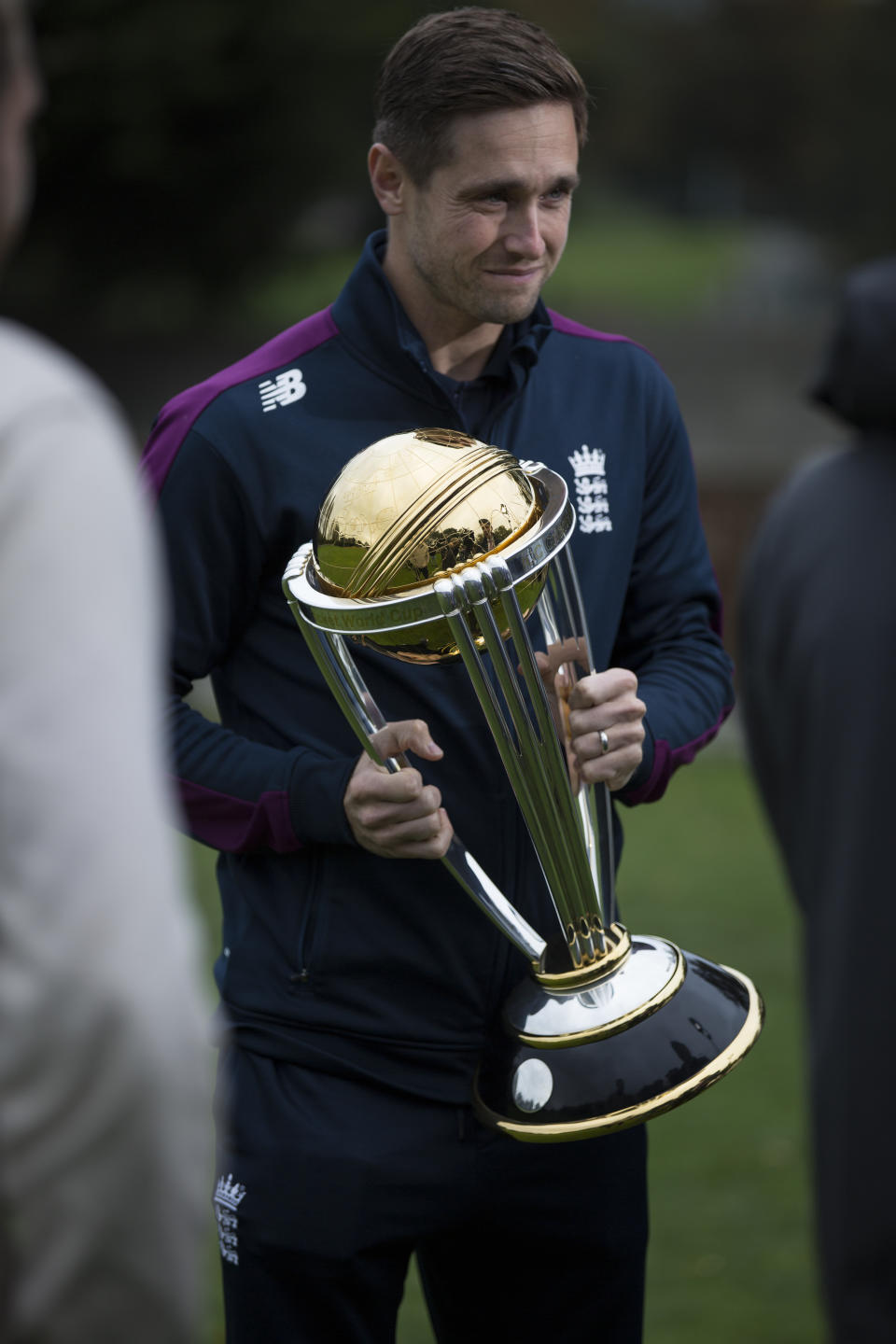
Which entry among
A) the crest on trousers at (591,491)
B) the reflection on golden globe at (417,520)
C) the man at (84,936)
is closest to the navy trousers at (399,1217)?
the reflection on golden globe at (417,520)

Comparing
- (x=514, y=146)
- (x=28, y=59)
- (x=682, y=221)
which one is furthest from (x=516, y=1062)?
(x=682, y=221)

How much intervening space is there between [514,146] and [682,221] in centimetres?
4952

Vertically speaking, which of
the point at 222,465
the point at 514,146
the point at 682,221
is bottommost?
the point at 682,221

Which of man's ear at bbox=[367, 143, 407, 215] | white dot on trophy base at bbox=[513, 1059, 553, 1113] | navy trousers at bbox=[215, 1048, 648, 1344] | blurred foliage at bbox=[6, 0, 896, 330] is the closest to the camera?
white dot on trophy base at bbox=[513, 1059, 553, 1113]

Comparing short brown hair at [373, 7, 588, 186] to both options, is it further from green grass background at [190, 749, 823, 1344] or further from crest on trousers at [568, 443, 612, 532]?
green grass background at [190, 749, 823, 1344]

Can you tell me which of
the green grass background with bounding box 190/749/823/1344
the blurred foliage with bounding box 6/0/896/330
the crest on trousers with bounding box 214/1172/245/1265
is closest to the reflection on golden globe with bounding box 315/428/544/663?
the crest on trousers with bounding box 214/1172/245/1265

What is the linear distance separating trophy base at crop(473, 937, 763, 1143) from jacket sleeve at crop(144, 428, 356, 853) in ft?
1.19

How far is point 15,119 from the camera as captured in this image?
3.90 feet

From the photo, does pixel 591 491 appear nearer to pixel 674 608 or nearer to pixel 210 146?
pixel 674 608

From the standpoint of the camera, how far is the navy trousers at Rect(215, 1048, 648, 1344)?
2.13 m

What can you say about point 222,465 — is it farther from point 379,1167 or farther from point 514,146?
point 379,1167

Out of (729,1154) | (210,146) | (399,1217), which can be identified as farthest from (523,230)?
(210,146)

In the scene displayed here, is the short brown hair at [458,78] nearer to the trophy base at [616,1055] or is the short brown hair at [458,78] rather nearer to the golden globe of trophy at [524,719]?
the golden globe of trophy at [524,719]

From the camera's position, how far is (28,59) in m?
1.20
